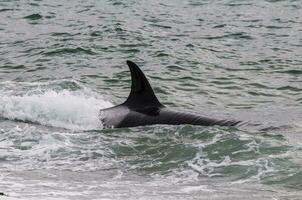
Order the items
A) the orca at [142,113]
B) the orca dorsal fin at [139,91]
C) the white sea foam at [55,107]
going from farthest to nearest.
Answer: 1. the white sea foam at [55,107]
2. the orca dorsal fin at [139,91]
3. the orca at [142,113]

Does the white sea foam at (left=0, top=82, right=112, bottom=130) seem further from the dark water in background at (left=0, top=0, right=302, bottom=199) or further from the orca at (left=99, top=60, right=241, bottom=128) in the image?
the orca at (left=99, top=60, right=241, bottom=128)

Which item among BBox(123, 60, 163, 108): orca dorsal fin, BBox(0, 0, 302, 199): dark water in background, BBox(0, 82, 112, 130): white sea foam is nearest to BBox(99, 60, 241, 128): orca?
BBox(123, 60, 163, 108): orca dorsal fin

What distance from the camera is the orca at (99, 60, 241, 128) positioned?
11.3 m

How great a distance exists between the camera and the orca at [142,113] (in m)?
11.3

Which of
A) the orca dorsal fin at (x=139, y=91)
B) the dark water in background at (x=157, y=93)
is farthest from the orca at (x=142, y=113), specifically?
the dark water in background at (x=157, y=93)

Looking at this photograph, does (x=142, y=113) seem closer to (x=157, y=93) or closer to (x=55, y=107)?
(x=55, y=107)

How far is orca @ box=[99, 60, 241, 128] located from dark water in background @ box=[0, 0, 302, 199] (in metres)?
0.24

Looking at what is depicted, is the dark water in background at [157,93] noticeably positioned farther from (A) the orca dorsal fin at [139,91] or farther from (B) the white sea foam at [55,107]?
(A) the orca dorsal fin at [139,91]

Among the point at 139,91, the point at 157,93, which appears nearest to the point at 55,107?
the point at 139,91

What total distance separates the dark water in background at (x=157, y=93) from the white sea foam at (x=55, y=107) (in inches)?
1.1

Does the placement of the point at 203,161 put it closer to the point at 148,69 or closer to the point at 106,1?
the point at 148,69

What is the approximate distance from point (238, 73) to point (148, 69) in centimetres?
215

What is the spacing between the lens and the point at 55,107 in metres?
13.2

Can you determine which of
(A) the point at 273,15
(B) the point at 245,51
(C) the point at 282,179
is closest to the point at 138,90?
(C) the point at 282,179
